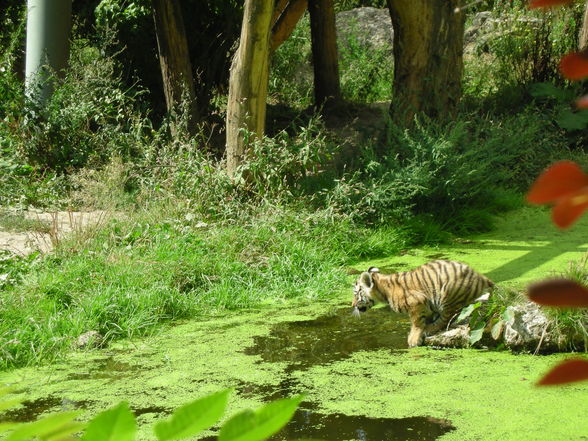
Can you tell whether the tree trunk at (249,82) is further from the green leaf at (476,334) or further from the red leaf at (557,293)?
the red leaf at (557,293)

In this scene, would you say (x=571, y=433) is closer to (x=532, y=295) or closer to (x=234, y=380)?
(x=234, y=380)

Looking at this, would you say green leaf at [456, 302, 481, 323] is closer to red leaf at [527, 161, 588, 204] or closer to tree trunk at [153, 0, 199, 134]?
red leaf at [527, 161, 588, 204]

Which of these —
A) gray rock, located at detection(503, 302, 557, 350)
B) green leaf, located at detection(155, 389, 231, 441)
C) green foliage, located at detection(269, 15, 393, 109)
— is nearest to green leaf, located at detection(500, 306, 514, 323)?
gray rock, located at detection(503, 302, 557, 350)

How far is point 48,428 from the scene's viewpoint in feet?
2.46

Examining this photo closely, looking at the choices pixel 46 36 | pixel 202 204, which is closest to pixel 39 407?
pixel 202 204

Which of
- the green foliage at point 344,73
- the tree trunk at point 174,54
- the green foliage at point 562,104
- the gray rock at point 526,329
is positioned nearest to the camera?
the gray rock at point 526,329

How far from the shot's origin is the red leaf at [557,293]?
0.53m

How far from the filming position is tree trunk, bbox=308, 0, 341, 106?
1384 centimetres

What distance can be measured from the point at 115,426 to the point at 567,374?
365 millimetres

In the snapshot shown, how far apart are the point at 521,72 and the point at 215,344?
31.1 feet

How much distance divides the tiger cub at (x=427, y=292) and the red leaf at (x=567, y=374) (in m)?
5.42

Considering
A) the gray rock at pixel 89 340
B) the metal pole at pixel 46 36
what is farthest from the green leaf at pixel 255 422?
the metal pole at pixel 46 36

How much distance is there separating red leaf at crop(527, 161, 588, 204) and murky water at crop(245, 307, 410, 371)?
17.0ft

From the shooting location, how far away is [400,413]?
15.4 ft
